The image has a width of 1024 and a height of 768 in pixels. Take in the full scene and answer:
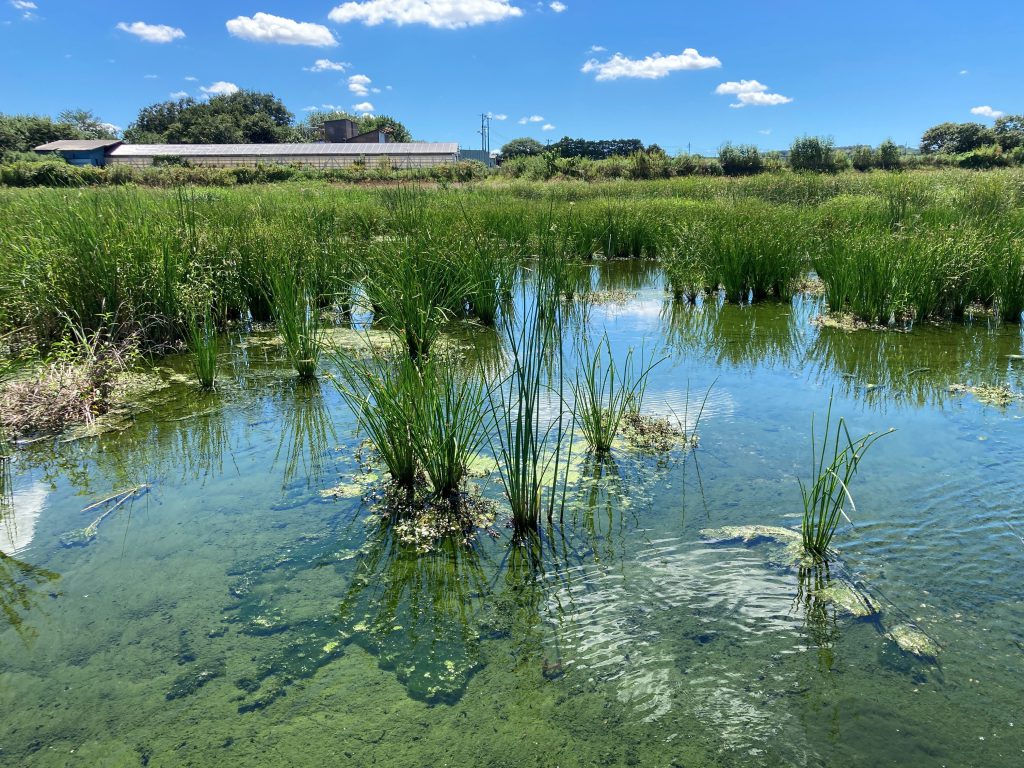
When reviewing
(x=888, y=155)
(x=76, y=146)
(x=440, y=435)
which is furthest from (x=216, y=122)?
(x=440, y=435)

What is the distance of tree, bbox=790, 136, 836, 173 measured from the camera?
931 inches

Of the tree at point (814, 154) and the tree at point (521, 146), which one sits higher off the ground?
the tree at point (521, 146)

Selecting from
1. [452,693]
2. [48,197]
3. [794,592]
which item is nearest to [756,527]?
[794,592]

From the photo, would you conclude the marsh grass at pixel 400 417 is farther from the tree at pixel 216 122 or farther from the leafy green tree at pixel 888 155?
the tree at pixel 216 122

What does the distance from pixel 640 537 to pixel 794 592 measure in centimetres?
65

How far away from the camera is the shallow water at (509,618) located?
5.66ft

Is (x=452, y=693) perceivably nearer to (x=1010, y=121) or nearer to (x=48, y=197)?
(x=48, y=197)

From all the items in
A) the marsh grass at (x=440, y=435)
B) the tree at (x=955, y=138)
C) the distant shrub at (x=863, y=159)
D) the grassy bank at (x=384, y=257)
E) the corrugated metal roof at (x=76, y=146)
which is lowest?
the marsh grass at (x=440, y=435)

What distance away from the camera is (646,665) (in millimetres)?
1974

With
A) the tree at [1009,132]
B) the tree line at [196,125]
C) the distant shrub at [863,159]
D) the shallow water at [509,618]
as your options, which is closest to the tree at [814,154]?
the distant shrub at [863,159]

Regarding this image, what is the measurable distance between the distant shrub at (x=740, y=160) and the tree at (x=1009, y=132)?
39.1ft

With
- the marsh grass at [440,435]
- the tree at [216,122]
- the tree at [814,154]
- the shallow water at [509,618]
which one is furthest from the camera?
the tree at [216,122]

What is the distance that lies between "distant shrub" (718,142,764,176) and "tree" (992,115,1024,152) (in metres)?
11.9

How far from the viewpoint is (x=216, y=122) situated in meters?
55.5
